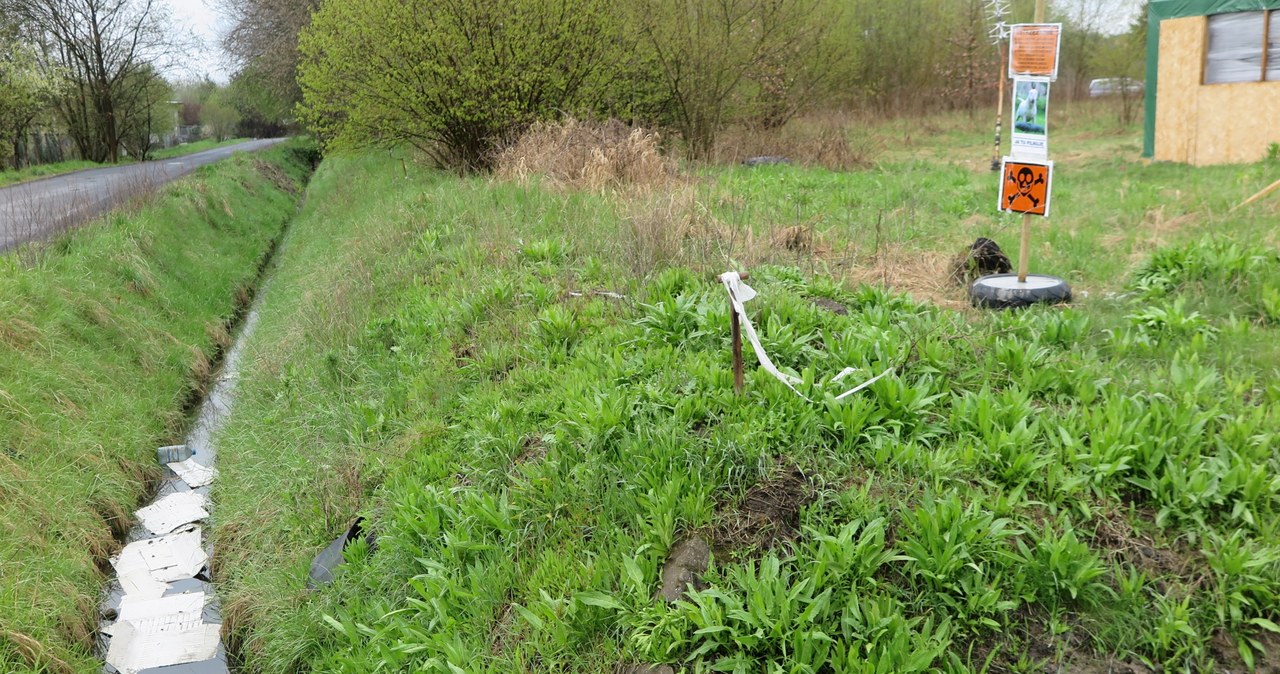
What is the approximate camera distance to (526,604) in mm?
3648

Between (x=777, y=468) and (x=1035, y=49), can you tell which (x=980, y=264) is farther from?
(x=777, y=468)

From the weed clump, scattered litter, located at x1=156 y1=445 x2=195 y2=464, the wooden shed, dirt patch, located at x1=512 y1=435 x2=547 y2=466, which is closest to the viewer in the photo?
dirt patch, located at x1=512 y1=435 x2=547 y2=466

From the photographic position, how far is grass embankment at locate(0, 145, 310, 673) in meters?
5.19

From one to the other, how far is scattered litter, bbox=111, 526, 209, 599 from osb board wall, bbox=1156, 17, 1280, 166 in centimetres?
1511

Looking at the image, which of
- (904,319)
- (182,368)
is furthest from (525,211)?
(904,319)

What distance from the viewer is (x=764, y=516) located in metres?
3.41

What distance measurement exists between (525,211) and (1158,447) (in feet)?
23.1

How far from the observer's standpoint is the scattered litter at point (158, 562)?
19.0ft

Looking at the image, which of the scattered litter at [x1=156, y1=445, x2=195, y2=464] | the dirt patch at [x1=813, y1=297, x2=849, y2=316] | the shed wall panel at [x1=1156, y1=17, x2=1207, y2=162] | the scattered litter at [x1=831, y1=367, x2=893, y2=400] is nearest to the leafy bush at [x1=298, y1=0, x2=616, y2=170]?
the scattered litter at [x1=156, y1=445, x2=195, y2=464]

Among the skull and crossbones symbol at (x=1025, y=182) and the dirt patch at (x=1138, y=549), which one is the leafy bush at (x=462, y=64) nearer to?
the skull and crossbones symbol at (x=1025, y=182)

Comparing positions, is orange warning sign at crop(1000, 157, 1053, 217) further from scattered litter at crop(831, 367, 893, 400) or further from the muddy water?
the muddy water

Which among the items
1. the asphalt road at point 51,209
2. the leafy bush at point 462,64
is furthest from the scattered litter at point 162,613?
the leafy bush at point 462,64

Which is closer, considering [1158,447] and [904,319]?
[1158,447]

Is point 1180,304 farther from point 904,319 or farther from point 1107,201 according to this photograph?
point 1107,201
